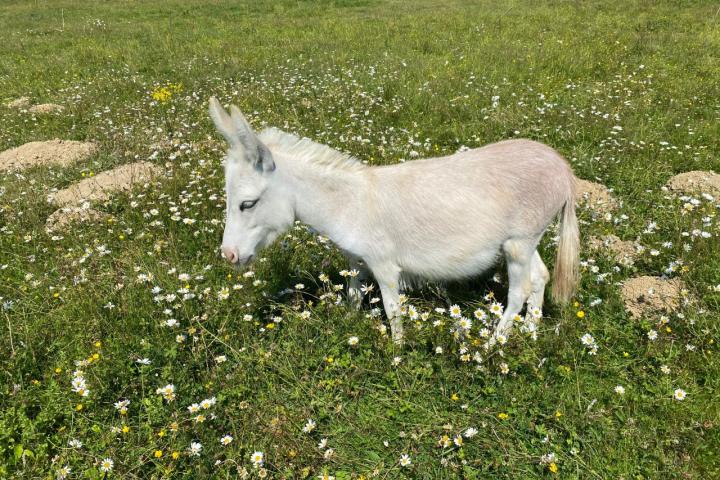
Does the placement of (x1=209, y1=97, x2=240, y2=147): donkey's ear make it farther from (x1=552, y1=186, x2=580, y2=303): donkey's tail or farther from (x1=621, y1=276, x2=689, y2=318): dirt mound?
(x1=621, y1=276, x2=689, y2=318): dirt mound

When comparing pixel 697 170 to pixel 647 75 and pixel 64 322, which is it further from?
pixel 64 322

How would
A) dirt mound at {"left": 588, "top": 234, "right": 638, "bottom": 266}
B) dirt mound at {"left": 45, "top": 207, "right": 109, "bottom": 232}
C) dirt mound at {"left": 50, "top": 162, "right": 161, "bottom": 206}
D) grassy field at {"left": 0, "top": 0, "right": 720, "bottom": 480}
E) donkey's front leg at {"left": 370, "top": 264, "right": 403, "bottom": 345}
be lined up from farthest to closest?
dirt mound at {"left": 50, "top": 162, "right": 161, "bottom": 206}, dirt mound at {"left": 45, "top": 207, "right": 109, "bottom": 232}, dirt mound at {"left": 588, "top": 234, "right": 638, "bottom": 266}, donkey's front leg at {"left": 370, "top": 264, "right": 403, "bottom": 345}, grassy field at {"left": 0, "top": 0, "right": 720, "bottom": 480}

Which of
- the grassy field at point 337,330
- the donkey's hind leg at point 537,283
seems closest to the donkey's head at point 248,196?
the grassy field at point 337,330

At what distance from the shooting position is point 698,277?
12.7 ft

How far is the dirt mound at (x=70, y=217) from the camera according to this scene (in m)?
5.23

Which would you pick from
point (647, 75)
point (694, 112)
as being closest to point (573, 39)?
point (647, 75)

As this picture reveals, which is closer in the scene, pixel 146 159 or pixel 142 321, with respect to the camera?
pixel 142 321

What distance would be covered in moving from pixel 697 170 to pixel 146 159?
7501 millimetres

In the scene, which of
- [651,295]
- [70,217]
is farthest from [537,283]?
[70,217]

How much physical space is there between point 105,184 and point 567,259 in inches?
223

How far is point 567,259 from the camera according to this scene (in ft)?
12.3

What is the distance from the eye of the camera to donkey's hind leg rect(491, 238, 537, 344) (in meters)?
3.60

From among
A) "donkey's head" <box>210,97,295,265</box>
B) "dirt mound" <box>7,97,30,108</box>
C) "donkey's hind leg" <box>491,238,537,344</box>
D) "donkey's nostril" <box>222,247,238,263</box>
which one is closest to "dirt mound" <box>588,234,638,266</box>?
"donkey's hind leg" <box>491,238,537,344</box>

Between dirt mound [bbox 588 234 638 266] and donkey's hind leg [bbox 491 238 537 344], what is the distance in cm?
111
